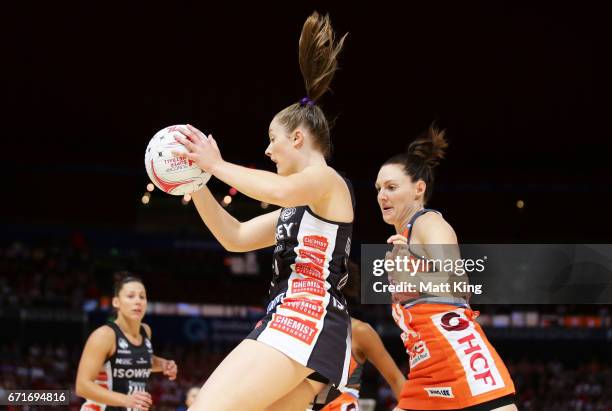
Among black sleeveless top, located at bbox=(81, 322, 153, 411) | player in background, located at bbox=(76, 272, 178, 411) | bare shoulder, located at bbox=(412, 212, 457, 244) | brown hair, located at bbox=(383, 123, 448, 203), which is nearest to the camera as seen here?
bare shoulder, located at bbox=(412, 212, 457, 244)

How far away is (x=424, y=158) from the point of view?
4523 millimetres

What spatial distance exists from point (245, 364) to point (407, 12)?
10.9m

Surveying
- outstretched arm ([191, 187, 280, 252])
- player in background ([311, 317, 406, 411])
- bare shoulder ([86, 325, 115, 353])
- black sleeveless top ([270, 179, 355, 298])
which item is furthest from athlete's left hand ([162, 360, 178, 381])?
black sleeveless top ([270, 179, 355, 298])

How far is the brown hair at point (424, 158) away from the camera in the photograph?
4.39 metres

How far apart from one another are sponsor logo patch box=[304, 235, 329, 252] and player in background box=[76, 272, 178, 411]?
286 cm

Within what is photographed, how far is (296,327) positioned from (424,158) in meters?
1.53

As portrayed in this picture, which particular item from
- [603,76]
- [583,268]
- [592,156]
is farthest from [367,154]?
[583,268]

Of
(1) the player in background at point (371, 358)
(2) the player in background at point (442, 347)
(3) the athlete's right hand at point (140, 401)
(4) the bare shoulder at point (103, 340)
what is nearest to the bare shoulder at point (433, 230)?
(2) the player in background at point (442, 347)

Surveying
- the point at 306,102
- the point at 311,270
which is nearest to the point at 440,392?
the point at 311,270

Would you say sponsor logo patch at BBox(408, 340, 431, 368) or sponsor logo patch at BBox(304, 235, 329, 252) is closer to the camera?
sponsor logo patch at BBox(304, 235, 329, 252)

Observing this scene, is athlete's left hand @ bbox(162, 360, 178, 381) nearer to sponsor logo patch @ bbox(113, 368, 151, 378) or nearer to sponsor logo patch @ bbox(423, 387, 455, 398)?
sponsor logo patch @ bbox(113, 368, 151, 378)

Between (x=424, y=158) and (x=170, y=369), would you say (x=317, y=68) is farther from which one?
(x=170, y=369)

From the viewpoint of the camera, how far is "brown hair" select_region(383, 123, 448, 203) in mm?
4387

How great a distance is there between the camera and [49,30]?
567 inches
